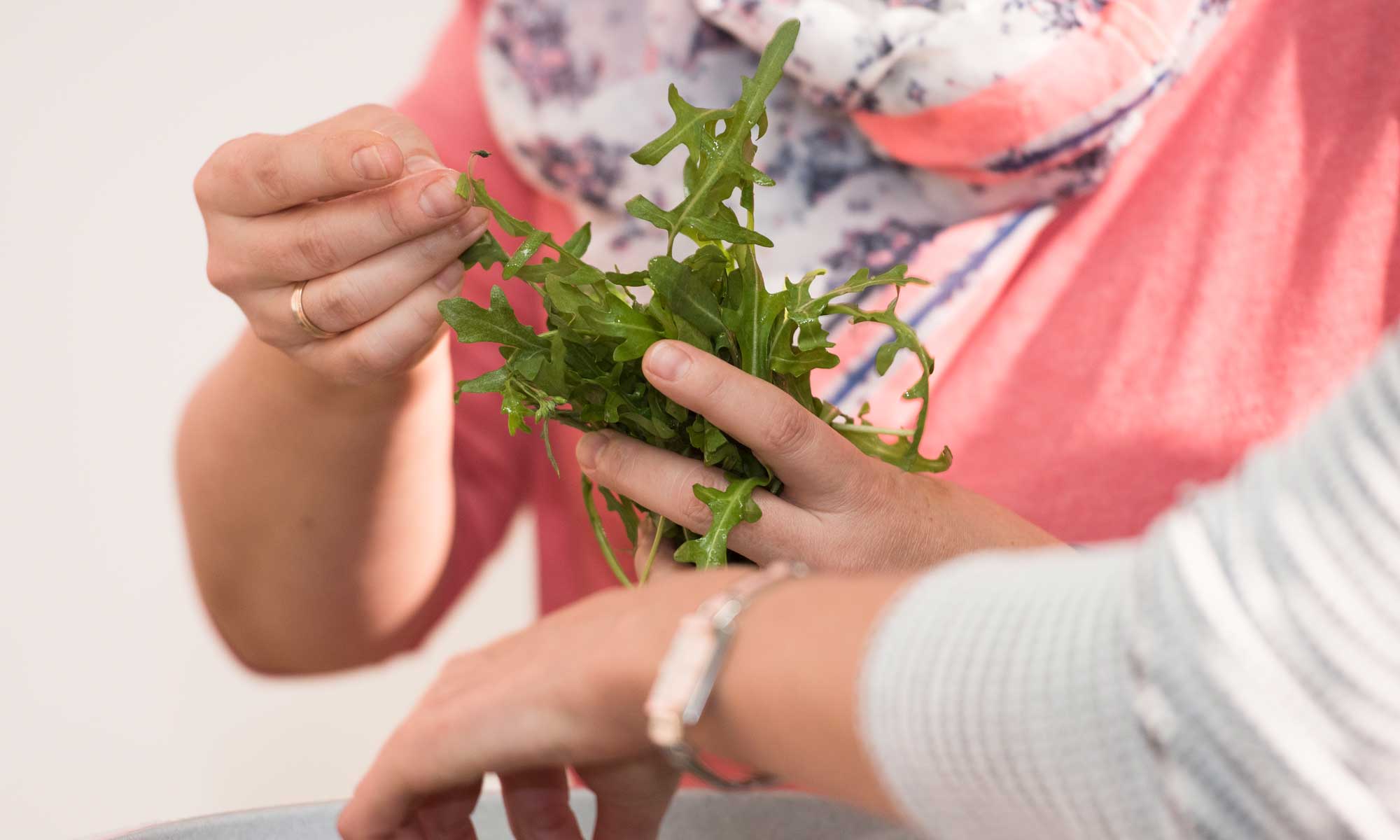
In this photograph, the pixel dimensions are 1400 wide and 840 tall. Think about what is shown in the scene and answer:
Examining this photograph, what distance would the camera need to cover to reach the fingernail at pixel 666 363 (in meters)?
0.47

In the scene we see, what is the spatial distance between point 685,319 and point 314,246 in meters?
0.20

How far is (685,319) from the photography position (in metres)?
0.50

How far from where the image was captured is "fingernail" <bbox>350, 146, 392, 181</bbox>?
1.71 ft

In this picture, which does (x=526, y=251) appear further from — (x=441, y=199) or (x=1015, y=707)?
(x=1015, y=707)

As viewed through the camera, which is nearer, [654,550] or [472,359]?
[654,550]

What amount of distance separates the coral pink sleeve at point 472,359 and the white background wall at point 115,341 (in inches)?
17.8

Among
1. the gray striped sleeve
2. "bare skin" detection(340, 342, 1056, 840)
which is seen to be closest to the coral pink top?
"bare skin" detection(340, 342, 1056, 840)

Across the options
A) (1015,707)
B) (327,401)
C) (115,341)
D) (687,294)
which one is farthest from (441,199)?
(115,341)

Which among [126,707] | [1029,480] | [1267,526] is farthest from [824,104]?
[126,707]

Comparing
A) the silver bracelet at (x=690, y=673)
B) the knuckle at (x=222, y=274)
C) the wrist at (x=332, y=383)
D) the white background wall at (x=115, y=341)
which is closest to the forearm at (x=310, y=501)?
the wrist at (x=332, y=383)

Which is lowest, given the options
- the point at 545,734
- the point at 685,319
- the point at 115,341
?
the point at 115,341

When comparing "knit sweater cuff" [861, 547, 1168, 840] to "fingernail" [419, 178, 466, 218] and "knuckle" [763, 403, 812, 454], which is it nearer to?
"knuckle" [763, 403, 812, 454]

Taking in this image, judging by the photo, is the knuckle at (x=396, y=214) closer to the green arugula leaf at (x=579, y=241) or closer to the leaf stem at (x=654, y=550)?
the green arugula leaf at (x=579, y=241)

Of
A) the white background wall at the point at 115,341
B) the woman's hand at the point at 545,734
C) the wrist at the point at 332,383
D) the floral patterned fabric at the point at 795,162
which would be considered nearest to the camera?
the woman's hand at the point at 545,734
